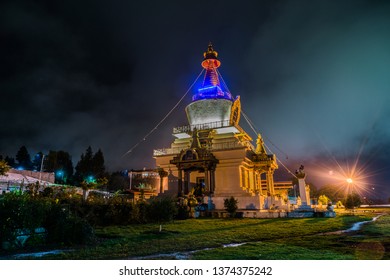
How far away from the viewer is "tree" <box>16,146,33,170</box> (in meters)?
57.8

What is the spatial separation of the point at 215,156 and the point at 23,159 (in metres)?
51.1

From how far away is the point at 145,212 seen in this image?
14.1 metres

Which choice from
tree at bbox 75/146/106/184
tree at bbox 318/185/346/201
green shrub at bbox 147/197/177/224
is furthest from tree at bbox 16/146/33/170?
tree at bbox 318/185/346/201

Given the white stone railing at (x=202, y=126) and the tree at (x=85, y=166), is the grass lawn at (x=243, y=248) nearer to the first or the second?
the white stone railing at (x=202, y=126)

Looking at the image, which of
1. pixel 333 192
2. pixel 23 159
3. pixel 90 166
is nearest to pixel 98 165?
pixel 90 166

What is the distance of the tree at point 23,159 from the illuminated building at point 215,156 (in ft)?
147

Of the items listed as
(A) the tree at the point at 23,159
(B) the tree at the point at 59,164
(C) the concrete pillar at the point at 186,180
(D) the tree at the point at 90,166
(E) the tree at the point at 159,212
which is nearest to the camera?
(E) the tree at the point at 159,212

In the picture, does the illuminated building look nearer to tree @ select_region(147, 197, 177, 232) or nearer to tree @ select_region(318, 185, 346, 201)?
tree @ select_region(147, 197, 177, 232)

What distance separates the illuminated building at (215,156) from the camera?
73.4ft

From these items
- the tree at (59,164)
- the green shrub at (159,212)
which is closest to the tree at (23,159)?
the tree at (59,164)

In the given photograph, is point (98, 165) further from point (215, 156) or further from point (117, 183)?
point (215, 156)

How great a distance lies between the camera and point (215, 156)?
23.5 meters

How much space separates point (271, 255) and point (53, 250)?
5.42 meters
